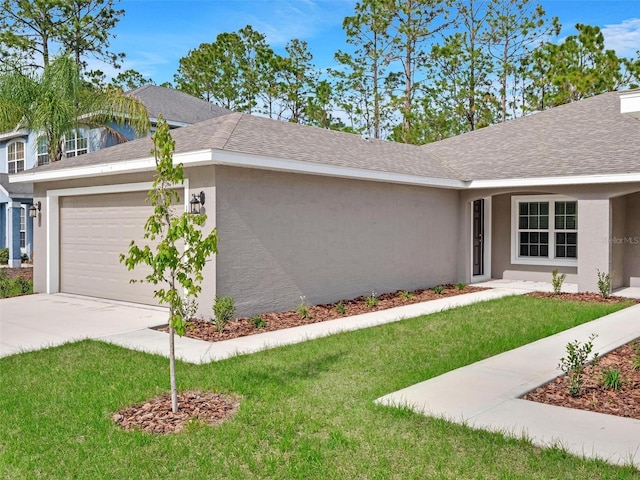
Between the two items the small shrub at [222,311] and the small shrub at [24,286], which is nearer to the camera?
the small shrub at [222,311]

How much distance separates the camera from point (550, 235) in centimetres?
1514

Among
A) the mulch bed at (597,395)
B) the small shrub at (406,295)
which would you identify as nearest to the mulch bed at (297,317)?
the small shrub at (406,295)

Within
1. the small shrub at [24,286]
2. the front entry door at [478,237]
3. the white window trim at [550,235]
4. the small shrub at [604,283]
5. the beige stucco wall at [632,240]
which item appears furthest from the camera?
the front entry door at [478,237]

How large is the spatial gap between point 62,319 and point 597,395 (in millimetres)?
8268

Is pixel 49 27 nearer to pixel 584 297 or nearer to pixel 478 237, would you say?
pixel 478 237

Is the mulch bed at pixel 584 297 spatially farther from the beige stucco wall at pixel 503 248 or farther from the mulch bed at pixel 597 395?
the mulch bed at pixel 597 395

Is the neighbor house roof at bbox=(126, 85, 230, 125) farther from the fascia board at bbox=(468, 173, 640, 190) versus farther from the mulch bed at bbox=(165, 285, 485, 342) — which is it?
the mulch bed at bbox=(165, 285, 485, 342)

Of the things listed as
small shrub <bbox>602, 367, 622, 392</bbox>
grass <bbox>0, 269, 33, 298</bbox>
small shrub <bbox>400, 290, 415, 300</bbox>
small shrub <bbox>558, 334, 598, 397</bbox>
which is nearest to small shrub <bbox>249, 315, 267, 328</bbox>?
small shrub <bbox>400, 290, 415, 300</bbox>

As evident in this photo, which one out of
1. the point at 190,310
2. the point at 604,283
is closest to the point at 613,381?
the point at 190,310

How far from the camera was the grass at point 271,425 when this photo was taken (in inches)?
154

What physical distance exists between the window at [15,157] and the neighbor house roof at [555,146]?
18994 millimetres

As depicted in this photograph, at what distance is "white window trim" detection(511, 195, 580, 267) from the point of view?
1484 centimetres

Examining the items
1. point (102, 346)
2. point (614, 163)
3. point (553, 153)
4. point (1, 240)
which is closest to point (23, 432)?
point (102, 346)

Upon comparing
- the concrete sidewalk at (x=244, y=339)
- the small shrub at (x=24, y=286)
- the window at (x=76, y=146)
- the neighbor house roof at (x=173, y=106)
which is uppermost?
the neighbor house roof at (x=173, y=106)
